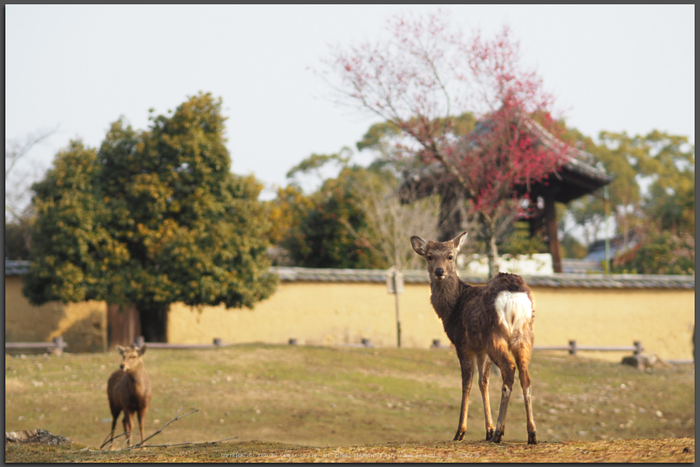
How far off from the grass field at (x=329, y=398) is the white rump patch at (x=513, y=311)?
4.08 meters

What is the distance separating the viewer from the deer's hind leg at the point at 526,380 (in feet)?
17.0

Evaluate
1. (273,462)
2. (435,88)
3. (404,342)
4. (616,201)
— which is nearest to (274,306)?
(404,342)

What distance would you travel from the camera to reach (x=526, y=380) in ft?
17.3

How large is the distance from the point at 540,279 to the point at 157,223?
12.5 m

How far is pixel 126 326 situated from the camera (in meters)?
19.9

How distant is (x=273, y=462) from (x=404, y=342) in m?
16.6

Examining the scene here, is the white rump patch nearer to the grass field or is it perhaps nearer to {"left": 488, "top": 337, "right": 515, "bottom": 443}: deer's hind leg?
{"left": 488, "top": 337, "right": 515, "bottom": 443}: deer's hind leg

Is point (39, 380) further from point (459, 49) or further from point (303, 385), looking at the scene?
point (459, 49)

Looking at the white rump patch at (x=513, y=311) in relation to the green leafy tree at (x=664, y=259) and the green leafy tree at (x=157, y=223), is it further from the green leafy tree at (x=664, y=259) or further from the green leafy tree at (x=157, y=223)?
the green leafy tree at (x=664, y=259)

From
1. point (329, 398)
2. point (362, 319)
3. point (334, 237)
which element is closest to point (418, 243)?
point (329, 398)

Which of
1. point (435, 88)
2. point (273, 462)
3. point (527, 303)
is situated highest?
point (435, 88)

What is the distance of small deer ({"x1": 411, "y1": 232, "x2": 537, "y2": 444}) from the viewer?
537 cm

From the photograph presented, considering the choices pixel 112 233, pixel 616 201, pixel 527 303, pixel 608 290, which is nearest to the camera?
pixel 527 303

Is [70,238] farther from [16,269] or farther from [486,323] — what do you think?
[486,323]
